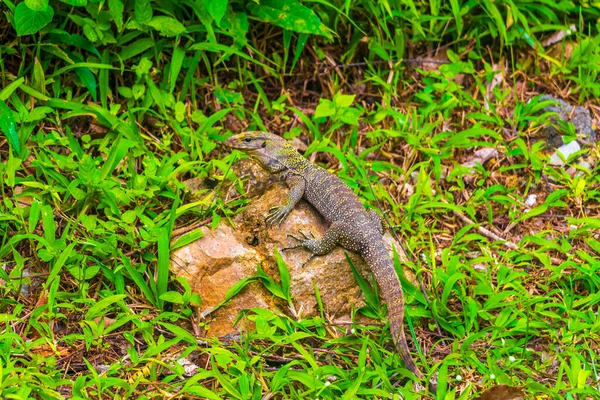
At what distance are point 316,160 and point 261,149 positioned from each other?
0.91 metres

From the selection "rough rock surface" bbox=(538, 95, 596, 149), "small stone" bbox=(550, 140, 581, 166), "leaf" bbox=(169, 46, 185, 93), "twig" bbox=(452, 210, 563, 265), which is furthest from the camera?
"rough rock surface" bbox=(538, 95, 596, 149)

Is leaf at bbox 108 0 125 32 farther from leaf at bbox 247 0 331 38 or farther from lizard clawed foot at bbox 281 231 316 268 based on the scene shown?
lizard clawed foot at bbox 281 231 316 268

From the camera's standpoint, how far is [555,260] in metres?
6.30

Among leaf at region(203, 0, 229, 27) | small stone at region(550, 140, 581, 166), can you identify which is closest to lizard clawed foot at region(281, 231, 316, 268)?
leaf at region(203, 0, 229, 27)

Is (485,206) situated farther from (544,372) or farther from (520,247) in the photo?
(544,372)

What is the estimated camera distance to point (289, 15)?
6.89m

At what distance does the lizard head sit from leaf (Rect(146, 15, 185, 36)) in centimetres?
111

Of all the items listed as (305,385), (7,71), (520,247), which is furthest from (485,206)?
(7,71)

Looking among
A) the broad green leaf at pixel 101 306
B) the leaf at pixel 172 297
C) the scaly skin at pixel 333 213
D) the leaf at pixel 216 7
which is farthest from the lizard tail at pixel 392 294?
the leaf at pixel 216 7

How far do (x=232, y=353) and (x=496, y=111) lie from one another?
421 cm

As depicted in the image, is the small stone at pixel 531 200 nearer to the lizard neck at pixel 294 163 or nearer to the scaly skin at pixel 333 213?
the scaly skin at pixel 333 213

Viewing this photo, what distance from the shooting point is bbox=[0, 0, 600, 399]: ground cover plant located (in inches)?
202

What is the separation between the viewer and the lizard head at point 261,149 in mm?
6348

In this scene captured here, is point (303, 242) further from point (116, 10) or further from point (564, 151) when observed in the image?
point (564, 151)
